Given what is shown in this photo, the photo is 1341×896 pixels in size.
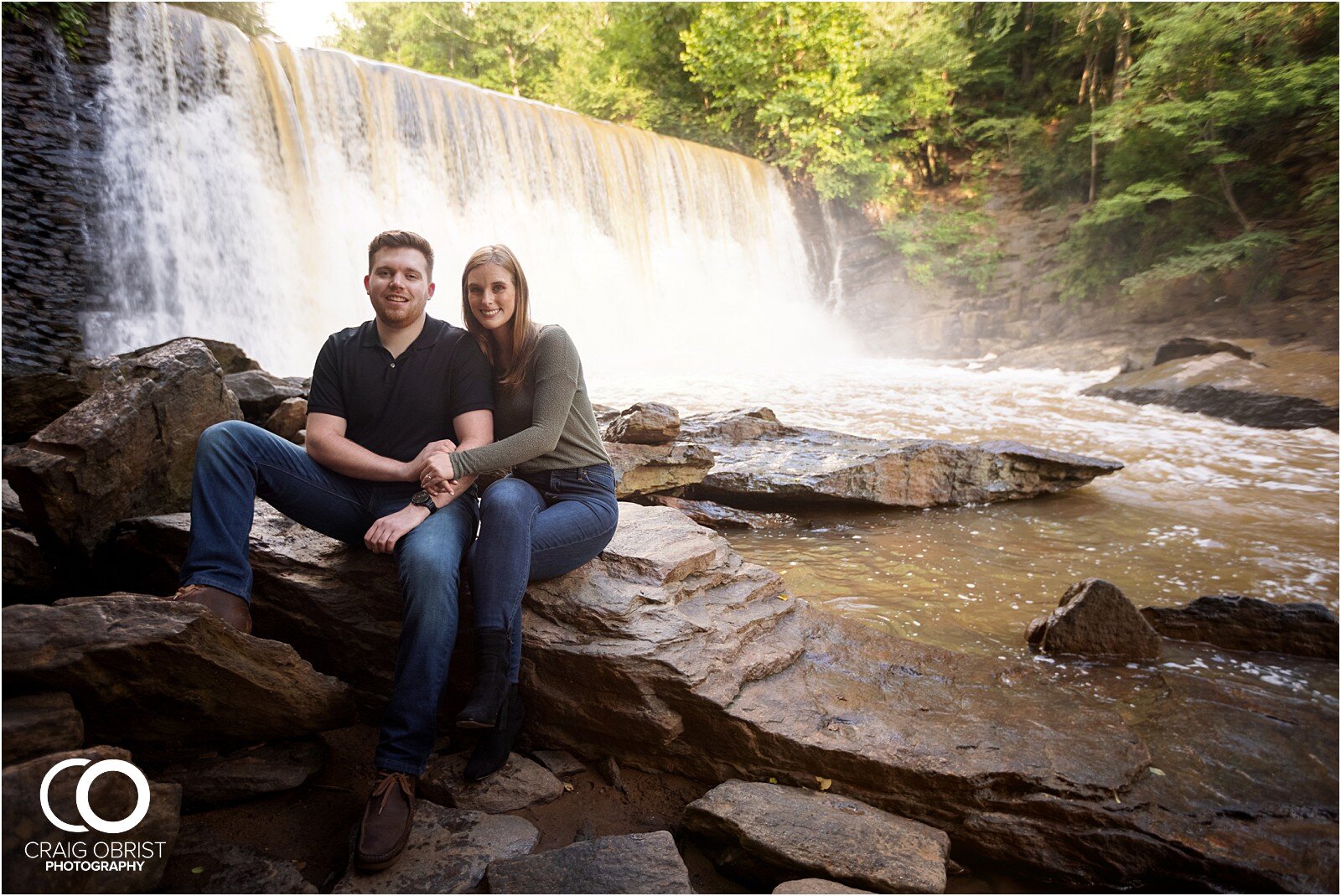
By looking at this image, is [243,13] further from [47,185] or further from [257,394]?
[257,394]

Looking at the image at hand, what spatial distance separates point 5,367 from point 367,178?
17.8 feet

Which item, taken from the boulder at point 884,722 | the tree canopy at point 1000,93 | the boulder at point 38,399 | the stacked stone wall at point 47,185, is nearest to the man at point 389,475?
the boulder at point 884,722

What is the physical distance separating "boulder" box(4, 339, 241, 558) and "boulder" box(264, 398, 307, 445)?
112 centimetres

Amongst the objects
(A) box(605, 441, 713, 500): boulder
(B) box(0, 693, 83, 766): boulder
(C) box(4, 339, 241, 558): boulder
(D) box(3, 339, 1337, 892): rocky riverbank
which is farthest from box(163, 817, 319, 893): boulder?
(A) box(605, 441, 713, 500): boulder

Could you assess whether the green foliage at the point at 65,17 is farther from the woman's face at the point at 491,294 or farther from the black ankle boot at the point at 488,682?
the black ankle boot at the point at 488,682

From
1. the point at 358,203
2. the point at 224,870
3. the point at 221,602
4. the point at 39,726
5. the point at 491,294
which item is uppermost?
the point at 358,203

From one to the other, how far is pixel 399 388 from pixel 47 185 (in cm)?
735

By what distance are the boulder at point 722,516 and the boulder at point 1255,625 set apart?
2.36 metres

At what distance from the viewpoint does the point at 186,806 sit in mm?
1892

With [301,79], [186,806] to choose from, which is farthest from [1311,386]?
[301,79]

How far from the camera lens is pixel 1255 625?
3152 millimetres

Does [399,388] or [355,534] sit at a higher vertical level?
[399,388]

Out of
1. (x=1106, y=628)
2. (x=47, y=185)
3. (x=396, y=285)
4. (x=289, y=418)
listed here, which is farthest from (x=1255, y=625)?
(x=47, y=185)

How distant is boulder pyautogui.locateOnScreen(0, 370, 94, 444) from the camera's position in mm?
3926
